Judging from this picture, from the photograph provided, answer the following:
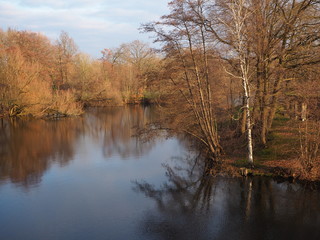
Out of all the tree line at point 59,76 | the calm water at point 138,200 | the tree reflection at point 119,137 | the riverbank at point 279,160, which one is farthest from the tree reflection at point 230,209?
the tree line at point 59,76

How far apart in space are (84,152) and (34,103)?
644 inches

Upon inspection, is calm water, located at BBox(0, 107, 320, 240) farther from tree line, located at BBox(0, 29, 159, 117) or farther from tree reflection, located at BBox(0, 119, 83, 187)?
tree line, located at BBox(0, 29, 159, 117)

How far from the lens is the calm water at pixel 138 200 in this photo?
8875 mm

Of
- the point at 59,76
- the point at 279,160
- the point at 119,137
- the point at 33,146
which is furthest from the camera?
the point at 59,76

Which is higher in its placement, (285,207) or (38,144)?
(38,144)

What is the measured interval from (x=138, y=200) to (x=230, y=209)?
3519mm

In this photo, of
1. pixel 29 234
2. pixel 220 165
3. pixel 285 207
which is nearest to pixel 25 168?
pixel 29 234

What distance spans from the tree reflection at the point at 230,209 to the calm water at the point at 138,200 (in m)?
0.03

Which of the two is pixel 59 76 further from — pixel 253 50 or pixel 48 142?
pixel 253 50

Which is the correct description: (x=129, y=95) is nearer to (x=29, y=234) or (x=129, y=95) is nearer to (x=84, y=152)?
(x=84, y=152)

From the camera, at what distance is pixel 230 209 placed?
402 inches

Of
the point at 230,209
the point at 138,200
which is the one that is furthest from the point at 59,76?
the point at 230,209

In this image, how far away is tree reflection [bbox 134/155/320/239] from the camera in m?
8.67

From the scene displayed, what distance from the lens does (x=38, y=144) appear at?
20781mm
